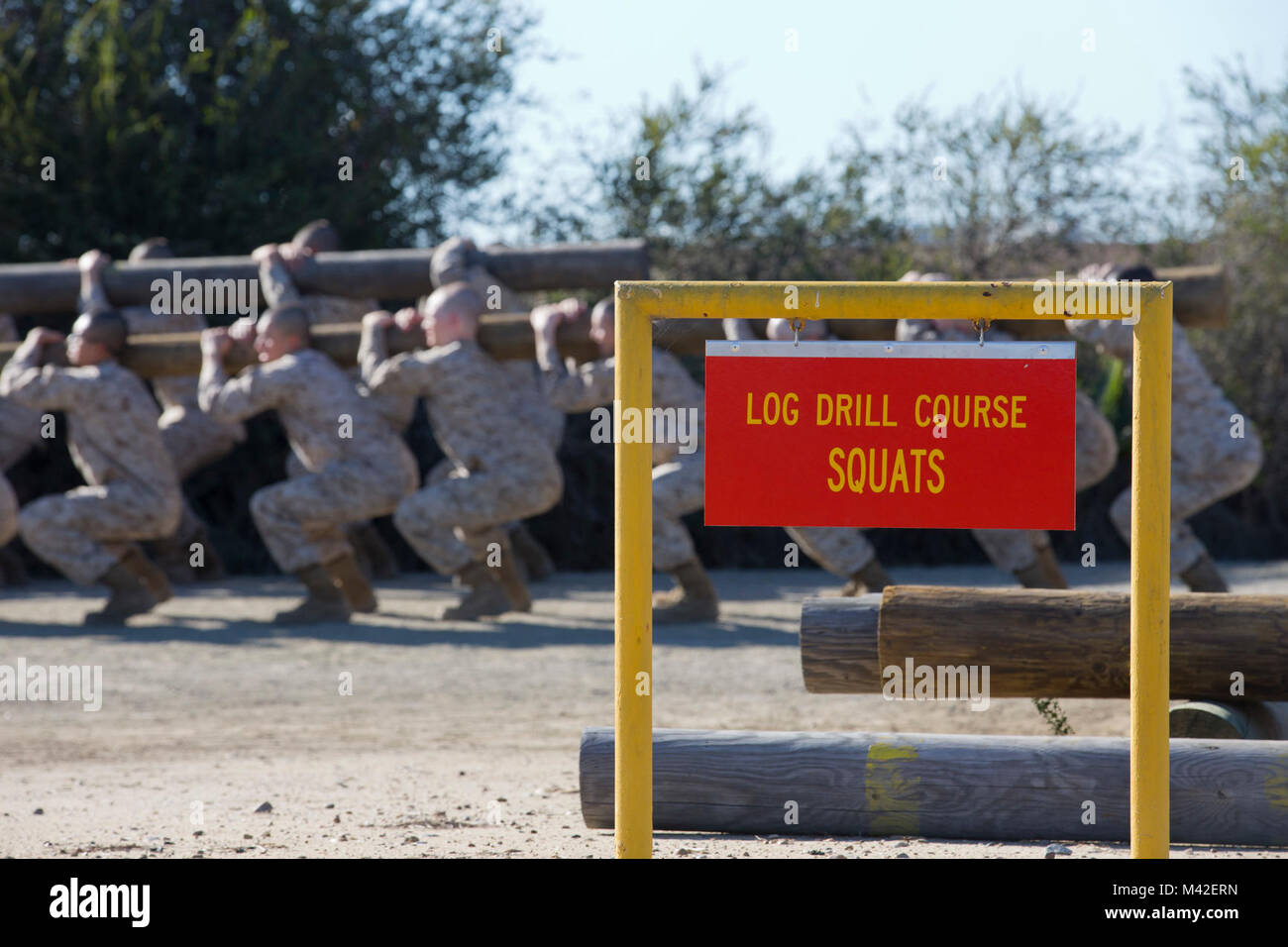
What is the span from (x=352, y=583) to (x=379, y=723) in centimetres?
399

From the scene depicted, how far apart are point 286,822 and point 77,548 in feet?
20.5

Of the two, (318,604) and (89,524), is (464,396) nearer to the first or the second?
(318,604)

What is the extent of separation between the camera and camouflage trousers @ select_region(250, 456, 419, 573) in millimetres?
10523

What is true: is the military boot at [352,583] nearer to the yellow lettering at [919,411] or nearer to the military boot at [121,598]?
the military boot at [121,598]

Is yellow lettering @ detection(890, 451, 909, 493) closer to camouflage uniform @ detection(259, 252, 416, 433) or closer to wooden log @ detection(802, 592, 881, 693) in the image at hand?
wooden log @ detection(802, 592, 881, 693)

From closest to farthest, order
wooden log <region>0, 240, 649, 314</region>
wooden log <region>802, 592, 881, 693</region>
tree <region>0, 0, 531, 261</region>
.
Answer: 1. wooden log <region>802, 592, 881, 693</region>
2. wooden log <region>0, 240, 649, 314</region>
3. tree <region>0, 0, 531, 261</region>

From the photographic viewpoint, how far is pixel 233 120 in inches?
658

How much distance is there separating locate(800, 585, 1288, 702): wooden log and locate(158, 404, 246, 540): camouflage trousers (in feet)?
29.3

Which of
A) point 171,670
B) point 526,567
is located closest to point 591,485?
point 526,567

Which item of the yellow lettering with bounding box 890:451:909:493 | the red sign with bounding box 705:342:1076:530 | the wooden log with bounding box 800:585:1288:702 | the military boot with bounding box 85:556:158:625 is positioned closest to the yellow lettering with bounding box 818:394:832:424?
the red sign with bounding box 705:342:1076:530

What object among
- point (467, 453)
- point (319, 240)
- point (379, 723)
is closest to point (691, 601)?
point (467, 453)

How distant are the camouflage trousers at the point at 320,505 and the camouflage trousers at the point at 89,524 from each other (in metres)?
0.76

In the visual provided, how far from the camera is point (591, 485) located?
601 inches
